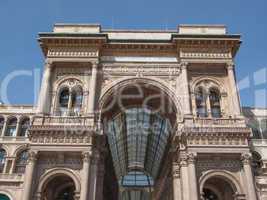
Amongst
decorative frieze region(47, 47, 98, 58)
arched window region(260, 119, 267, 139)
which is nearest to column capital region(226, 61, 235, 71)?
arched window region(260, 119, 267, 139)

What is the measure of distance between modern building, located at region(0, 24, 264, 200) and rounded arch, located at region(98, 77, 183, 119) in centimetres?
8

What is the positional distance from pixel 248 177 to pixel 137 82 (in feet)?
38.4

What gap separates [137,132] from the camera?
3969cm

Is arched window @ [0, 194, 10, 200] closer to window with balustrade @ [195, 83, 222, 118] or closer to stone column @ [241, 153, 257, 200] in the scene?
window with balustrade @ [195, 83, 222, 118]

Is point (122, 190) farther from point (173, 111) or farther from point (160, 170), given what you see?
point (173, 111)

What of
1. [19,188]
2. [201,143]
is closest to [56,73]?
[19,188]

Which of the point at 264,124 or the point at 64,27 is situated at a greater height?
the point at 64,27

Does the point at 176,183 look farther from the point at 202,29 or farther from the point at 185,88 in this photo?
the point at 202,29

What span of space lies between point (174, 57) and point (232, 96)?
6169 mm

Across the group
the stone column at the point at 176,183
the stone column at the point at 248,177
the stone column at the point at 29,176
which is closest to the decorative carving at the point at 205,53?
the stone column at the point at 248,177

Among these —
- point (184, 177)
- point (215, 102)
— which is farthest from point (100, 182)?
point (215, 102)

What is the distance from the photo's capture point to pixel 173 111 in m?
29.5

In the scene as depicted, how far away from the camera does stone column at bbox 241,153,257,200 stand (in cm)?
2326

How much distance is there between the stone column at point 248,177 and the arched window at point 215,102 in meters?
4.71
